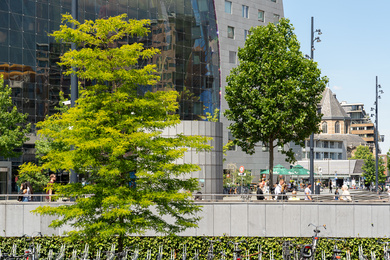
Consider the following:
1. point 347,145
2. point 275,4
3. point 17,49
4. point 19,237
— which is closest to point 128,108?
point 19,237

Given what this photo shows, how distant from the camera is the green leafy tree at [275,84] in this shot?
4000 centimetres

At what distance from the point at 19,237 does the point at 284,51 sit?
72.0ft

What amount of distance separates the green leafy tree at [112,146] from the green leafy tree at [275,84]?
65.7ft

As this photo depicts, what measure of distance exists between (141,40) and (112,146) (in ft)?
155

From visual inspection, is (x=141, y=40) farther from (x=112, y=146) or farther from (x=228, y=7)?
(x=112, y=146)

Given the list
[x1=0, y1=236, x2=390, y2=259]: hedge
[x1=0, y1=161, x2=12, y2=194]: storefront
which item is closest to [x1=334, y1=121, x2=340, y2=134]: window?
[x1=0, y1=161, x2=12, y2=194]: storefront

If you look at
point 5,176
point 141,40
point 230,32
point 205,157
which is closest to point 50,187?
point 205,157

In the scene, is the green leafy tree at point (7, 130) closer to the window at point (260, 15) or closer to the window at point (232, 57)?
the window at point (232, 57)

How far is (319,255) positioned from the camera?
27766 mm

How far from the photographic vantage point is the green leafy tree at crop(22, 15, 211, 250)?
19547 millimetres

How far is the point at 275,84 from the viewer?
132 feet

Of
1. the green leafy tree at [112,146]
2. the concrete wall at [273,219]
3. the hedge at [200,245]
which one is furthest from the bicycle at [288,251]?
the green leafy tree at [112,146]

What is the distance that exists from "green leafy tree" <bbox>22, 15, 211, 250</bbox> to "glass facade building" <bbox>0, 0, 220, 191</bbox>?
113 feet

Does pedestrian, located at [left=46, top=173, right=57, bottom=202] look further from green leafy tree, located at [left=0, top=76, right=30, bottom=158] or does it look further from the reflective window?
the reflective window
